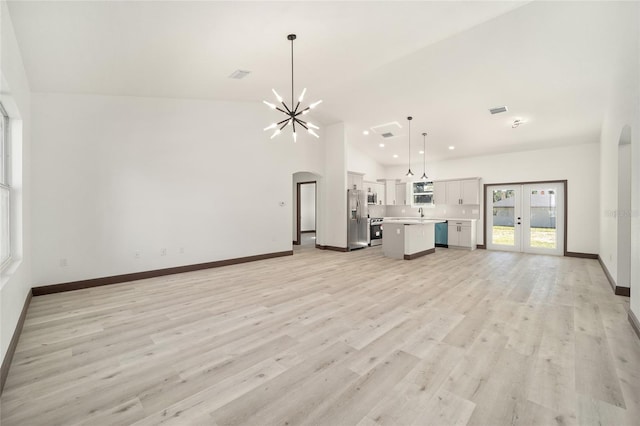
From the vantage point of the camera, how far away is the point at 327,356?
250cm

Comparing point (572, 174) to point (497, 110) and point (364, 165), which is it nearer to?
point (497, 110)

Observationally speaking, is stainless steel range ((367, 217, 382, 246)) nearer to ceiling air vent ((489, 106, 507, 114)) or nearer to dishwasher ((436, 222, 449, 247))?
dishwasher ((436, 222, 449, 247))

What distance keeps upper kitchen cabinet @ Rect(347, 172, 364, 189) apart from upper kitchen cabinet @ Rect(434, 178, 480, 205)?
257 centimetres

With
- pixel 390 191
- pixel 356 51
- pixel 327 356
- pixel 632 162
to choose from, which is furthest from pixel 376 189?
pixel 327 356

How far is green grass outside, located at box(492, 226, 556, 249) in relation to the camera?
789 centimetres

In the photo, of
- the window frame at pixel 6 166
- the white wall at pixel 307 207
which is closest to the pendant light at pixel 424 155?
the white wall at pixel 307 207

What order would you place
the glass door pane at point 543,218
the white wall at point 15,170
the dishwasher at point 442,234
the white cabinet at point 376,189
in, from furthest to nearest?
the white cabinet at point 376,189 < the dishwasher at point 442,234 < the glass door pane at point 543,218 < the white wall at point 15,170

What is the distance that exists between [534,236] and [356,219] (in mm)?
4897

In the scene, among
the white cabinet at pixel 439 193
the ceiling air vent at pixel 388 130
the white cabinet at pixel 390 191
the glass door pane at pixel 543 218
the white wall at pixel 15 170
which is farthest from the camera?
the white cabinet at pixel 390 191

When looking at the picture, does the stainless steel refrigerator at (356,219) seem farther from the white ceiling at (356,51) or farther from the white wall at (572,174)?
the white wall at (572,174)

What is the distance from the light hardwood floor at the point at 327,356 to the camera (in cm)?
185

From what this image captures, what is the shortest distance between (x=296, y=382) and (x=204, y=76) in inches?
183

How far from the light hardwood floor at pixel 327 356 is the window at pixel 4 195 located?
35.5 inches

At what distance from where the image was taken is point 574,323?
3.23 meters
